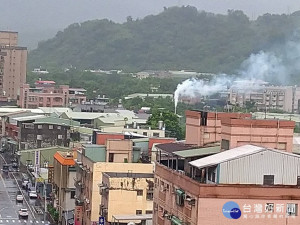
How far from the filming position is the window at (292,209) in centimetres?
1984

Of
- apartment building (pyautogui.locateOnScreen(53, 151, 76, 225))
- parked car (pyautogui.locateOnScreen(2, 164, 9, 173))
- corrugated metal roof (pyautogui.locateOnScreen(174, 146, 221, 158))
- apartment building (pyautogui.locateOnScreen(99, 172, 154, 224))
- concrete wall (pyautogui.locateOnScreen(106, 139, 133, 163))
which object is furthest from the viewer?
parked car (pyautogui.locateOnScreen(2, 164, 9, 173))

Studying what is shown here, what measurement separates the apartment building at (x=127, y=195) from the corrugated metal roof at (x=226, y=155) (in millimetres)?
9626

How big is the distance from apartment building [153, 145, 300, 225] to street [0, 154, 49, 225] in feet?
64.0

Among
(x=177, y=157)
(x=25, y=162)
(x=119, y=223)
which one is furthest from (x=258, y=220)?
(x=25, y=162)

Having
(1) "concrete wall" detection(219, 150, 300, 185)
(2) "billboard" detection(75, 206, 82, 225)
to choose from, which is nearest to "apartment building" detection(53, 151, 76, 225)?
(2) "billboard" detection(75, 206, 82, 225)

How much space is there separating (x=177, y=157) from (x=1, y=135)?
5775 cm

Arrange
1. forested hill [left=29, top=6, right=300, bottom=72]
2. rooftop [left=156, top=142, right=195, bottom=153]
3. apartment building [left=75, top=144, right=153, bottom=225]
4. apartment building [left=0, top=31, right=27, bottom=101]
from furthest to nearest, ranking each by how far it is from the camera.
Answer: forested hill [left=29, top=6, right=300, bottom=72], apartment building [left=0, top=31, right=27, bottom=101], apartment building [left=75, top=144, right=153, bottom=225], rooftop [left=156, top=142, right=195, bottom=153]

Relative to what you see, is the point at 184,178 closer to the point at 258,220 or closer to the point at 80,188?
the point at 258,220

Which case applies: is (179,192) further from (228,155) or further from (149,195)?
(149,195)

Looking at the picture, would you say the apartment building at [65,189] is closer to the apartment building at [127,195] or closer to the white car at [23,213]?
the white car at [23,213]

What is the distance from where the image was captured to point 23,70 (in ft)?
363

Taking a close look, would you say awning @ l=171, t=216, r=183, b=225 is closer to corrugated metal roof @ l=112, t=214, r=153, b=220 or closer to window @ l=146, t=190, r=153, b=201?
corrugated metal roof @ l=112, t=214, r=153, b=220

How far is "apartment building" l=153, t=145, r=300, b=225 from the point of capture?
64.3 ft

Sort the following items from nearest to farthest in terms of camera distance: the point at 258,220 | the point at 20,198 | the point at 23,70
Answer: the point at 258,220 < the point at 20,198 < the point at 23,70
